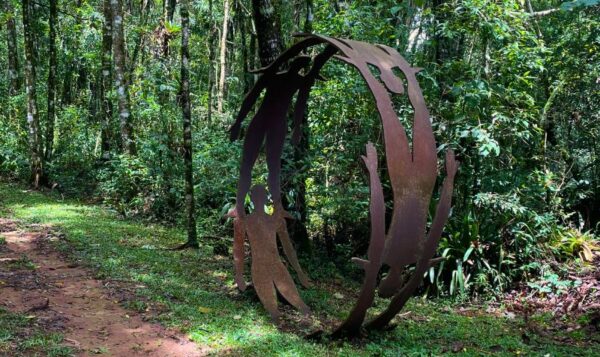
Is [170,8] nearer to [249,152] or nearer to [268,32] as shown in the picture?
[268,32]

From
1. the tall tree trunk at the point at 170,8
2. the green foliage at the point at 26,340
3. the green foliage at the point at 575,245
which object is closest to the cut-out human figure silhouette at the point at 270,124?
the green foliage at the point at 26,340

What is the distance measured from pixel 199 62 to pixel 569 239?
1649 cm

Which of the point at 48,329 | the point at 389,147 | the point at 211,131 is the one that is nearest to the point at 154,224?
the point at 211,131

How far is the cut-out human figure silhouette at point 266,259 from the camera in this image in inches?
215

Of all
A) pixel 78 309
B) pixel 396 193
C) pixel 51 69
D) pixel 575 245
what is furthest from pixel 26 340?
pixel 51 69

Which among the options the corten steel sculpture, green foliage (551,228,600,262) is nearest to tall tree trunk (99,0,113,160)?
→ the corten steel sculpture

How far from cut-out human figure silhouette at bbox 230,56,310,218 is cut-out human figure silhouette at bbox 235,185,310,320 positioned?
6.2 inches

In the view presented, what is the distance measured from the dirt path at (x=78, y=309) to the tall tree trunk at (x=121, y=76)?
Answer: 4977 millimetres

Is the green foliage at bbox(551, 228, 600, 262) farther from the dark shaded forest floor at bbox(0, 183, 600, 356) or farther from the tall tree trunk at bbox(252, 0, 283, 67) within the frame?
the tall tree trunk at bbox(252, 0, 283, 67)

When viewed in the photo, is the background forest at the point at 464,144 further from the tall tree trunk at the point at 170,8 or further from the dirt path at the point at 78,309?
the tall tree trunk at the point at 170,8

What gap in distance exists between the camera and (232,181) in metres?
8.20

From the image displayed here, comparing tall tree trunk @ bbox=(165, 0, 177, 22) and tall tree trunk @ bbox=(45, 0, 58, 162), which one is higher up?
tall tree trunk @ bbox=(165, 0, 177, 22)

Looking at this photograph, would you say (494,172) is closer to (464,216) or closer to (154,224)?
(464,216)

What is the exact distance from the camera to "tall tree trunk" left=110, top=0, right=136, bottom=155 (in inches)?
422
